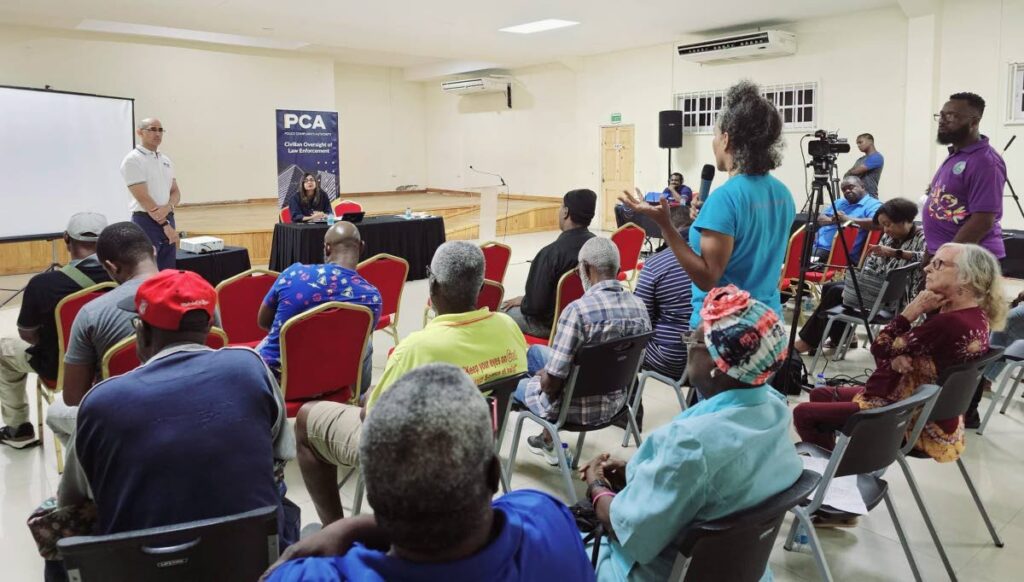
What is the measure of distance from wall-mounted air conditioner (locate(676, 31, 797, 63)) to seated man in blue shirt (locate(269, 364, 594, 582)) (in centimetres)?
1068

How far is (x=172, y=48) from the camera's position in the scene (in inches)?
511

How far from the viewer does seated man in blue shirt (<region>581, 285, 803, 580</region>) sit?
1404mm

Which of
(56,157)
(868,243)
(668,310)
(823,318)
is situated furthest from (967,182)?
(56,157)

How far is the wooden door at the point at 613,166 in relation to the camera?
44.2ft

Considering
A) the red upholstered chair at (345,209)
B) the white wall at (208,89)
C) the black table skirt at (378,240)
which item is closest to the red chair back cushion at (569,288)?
the black table skirt at (378,240)

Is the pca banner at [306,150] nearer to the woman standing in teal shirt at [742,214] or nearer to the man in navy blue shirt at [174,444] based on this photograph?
the woman standing in teal shirt at [742,214]

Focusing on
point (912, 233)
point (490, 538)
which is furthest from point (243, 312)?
point (912, 233)

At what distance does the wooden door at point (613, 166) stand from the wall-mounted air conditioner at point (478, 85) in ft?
10.6

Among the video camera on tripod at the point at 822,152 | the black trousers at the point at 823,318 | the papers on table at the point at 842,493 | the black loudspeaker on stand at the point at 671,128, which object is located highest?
the black loudspeaker on stand at the point at 671,128

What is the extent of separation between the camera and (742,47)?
34.9 feet

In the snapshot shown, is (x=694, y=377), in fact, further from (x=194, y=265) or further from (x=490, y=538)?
(x=194, y=265)

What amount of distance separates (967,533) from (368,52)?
1429 cm

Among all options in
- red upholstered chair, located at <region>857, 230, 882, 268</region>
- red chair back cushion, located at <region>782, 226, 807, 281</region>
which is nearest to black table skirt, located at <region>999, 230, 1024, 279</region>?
red upholstered chair, located at <region>857, 230, 882, 268</region>

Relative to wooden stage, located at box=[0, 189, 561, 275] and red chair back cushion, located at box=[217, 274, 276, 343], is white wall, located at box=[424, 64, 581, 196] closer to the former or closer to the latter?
wooden stage, located at box=[0, 189, 561, 275]
